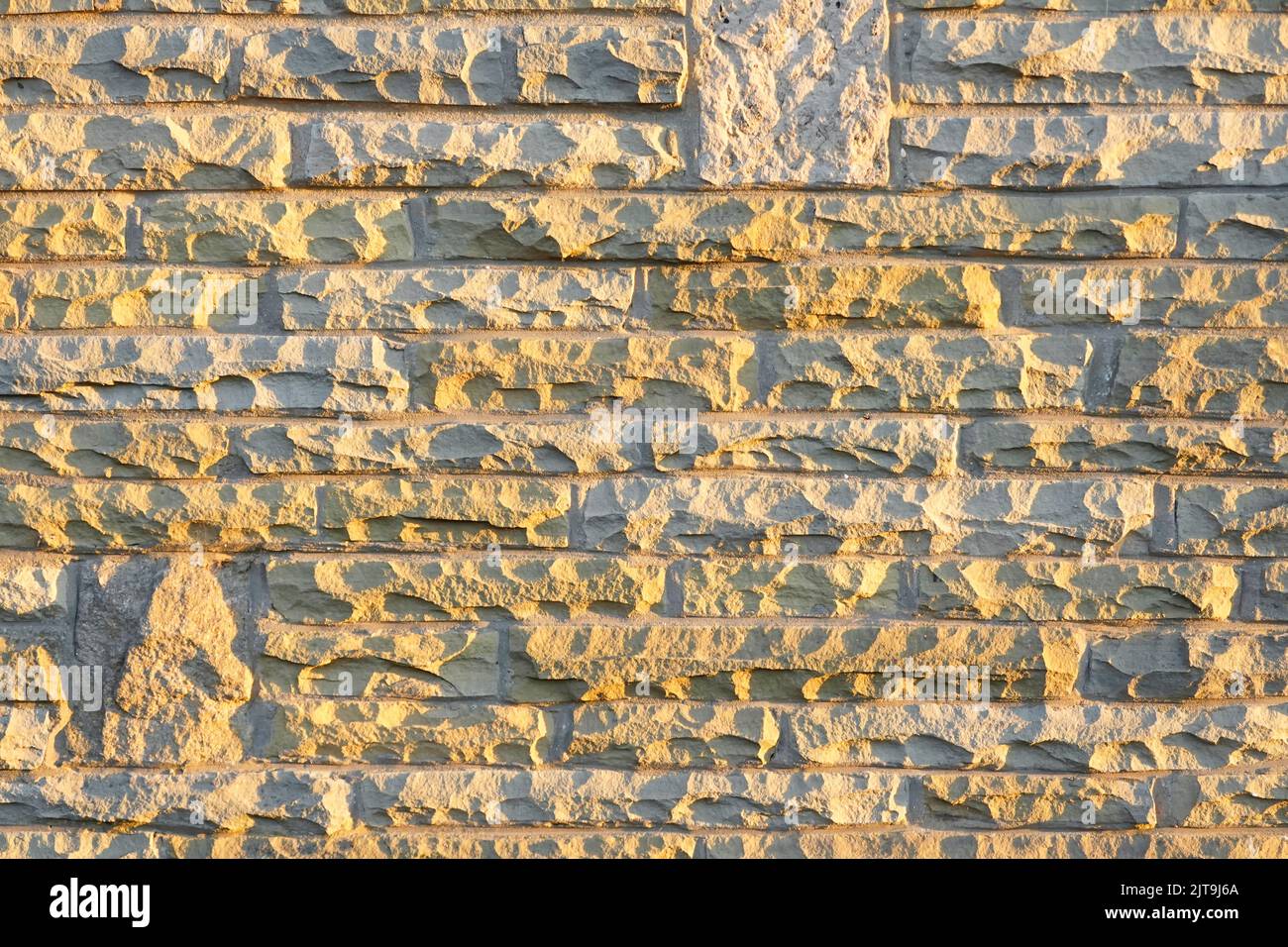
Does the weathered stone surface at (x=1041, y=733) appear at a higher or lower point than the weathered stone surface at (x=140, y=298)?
lower

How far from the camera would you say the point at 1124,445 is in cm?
247

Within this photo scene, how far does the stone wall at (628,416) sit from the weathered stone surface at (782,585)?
0.01 m

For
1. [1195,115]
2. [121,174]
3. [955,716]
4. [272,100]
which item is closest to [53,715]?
[121,174]

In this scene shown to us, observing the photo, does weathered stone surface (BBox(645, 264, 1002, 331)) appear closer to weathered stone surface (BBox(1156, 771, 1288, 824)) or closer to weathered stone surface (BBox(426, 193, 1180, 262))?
weathered stone surface (BBox(426, 193, 1180, 262))

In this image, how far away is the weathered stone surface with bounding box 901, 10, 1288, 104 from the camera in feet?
7.98

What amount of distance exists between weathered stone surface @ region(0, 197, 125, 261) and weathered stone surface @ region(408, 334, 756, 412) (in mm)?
782

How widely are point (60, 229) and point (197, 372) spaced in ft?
1.57

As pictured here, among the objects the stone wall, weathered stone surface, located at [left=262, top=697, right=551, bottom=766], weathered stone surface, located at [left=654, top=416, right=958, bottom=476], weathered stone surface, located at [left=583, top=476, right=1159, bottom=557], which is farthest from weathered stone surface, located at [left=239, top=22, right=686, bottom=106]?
weathered stone surface, located at [left=262, top=697, right=551, bottom=766]

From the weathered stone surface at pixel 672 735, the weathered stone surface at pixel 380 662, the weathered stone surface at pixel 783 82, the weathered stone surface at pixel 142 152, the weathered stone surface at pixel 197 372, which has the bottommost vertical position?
the weathered stone surface at pixel 672 735

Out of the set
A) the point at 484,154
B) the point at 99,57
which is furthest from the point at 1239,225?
the point at 99,57

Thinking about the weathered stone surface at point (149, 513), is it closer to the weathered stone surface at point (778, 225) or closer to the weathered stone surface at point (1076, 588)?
the weathered stone surface at point (778, 225)

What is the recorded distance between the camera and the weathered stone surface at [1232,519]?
2484mm

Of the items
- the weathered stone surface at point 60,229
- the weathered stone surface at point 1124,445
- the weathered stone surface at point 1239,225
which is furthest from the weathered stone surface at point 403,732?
the weathered stone surface at point 1239,225

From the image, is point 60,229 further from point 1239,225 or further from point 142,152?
point 1239,225
